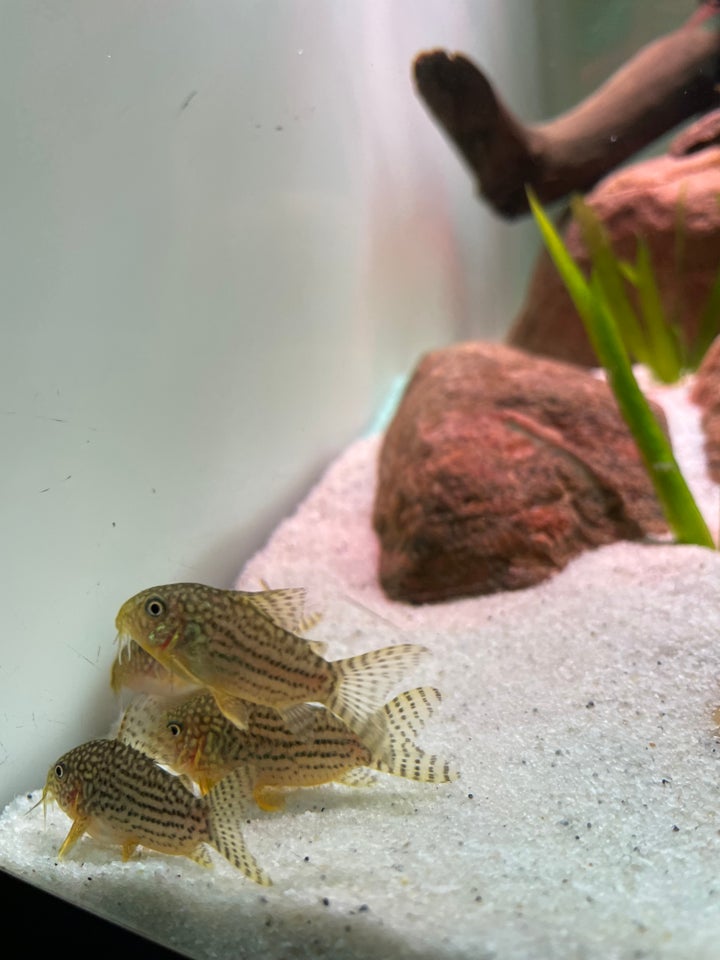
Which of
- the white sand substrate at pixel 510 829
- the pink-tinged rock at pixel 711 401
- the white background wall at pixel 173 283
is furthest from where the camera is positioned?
→ the pink-tinged rock at pixel 711 401

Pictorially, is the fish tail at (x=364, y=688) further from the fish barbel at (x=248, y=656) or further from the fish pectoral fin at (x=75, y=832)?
the fish pectoral fin at (x=75, y=832)

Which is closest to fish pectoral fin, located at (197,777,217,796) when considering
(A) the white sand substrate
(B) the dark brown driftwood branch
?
(A) the white sand substrate

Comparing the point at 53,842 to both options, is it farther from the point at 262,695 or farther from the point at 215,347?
the point at 215,347

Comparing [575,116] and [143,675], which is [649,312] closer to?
[575,116]

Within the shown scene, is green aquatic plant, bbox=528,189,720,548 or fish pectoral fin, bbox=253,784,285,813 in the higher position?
fish pectoral fin, bbox=253,784,285,813

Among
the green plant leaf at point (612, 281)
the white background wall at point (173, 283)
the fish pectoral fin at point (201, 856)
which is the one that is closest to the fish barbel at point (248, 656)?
the fish pectoral fin at point (201, 856)

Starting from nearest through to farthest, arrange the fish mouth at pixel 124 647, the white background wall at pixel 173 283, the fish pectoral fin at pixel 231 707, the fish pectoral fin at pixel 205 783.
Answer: the fish pectoral fin at pixel 231 707 < the fish pectoral fin at pixel 205 783 < the fish mouth at pixel 124 647 < the white background wall at pixel 173 283

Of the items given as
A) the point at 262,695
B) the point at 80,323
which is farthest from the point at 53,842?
the point at 80,323

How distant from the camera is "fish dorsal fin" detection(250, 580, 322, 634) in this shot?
1.55 metres

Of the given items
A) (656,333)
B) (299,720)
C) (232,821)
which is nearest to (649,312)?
(656,333)

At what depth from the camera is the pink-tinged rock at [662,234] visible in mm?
4094

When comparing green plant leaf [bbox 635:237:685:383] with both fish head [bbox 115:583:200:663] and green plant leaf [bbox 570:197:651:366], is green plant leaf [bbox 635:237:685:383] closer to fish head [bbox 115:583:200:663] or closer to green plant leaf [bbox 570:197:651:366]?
green plant leaf [bbox 570:197:651:366]

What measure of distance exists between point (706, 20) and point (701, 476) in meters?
2.25

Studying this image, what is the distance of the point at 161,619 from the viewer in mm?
1406
